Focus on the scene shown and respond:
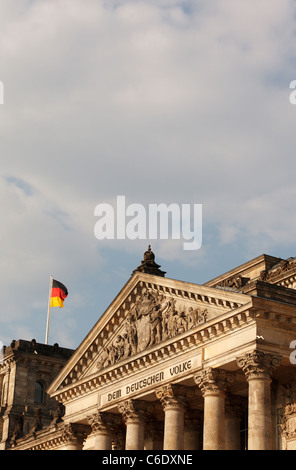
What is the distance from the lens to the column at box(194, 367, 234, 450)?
44.6 metres

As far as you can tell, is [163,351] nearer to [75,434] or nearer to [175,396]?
[175,396]

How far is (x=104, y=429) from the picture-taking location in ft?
180

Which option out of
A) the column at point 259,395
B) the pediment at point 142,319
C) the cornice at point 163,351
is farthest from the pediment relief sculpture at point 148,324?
the column at point 259,395

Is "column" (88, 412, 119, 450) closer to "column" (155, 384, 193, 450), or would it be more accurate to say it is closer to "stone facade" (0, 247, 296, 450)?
"stone facade" (0, 247, 296, 450)

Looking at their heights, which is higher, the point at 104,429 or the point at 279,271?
the point at 279,271

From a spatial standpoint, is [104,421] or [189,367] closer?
[189,367]

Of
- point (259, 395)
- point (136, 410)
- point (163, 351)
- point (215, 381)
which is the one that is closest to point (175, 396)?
point (163, 351)

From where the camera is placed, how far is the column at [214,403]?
4462 centimetres

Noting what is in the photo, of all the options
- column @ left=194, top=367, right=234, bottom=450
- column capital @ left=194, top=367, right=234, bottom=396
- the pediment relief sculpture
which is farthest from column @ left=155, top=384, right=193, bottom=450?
column capital @ left=194, top=367, right=234, bottom=396

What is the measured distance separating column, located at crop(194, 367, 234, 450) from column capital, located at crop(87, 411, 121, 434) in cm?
1016

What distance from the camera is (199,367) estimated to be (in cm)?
4681

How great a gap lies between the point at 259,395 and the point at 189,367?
18.8ft
